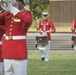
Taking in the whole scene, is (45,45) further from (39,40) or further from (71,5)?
(71,5)

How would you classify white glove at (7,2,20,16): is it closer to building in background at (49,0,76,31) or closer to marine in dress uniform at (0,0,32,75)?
marine in dress uniform at (0,0,32,75)

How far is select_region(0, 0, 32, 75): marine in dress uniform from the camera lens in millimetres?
7145

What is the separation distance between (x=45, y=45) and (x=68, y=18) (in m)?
29.8

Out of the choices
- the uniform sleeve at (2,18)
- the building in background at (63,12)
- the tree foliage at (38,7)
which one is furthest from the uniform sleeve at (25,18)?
the tree foliage at (38,7)

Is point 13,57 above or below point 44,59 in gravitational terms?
above

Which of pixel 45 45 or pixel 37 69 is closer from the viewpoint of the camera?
pixel 37 69

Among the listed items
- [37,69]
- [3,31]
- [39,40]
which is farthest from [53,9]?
[3,31]

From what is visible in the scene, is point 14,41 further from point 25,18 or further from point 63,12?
point 63,12

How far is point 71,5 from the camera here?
157ft

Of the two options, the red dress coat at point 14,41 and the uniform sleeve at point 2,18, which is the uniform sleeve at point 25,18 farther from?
the uniform sleeve at point 2,18

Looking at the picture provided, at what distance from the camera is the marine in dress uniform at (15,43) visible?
7145 mm

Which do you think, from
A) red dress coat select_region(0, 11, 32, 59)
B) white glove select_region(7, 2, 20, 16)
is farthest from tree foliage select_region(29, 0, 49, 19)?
white glove select_region(7, 2, 20, 16)

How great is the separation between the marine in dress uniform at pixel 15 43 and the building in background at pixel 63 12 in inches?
1563

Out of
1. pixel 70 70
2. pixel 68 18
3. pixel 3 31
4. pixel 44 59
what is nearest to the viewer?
pixel 3 31
